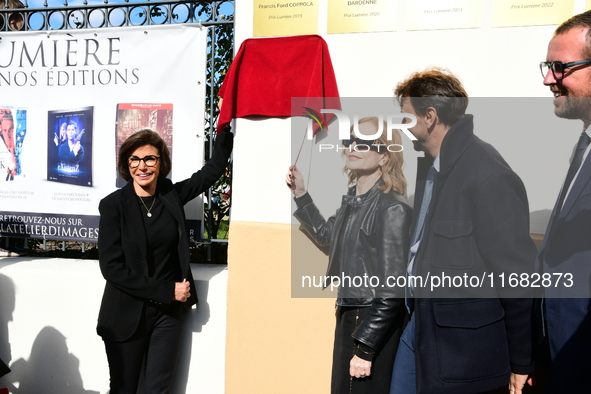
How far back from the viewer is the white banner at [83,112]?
344cm

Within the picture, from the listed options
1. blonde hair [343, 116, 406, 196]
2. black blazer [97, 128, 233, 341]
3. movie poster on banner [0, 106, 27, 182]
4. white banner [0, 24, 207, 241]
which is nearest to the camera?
blonde hair [343, 116, 406, 196]

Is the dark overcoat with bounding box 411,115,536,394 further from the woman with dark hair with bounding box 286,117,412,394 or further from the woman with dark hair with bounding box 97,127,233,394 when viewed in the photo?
the woman with dark hair with bounding box 97,127,233,394

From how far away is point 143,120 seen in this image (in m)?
3.52

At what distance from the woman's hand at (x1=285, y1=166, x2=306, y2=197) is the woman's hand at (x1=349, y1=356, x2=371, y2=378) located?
1033mm

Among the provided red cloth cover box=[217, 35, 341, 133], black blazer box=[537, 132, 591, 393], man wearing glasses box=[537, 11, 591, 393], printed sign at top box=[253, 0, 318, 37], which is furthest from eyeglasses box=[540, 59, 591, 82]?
printed sign at top box=[253, 0, 318, 37]

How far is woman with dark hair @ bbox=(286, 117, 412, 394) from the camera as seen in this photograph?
2428 mm

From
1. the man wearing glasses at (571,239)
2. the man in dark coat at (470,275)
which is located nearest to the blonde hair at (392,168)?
the man in dark coat at (470,275)

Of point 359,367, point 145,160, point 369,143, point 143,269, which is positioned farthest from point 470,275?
point 145,160

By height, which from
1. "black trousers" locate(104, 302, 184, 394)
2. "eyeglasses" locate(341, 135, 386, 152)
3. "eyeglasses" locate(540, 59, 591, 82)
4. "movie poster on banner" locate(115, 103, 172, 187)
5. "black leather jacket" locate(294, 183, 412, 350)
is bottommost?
"black trousers" locate(104, 302, 184, 394)

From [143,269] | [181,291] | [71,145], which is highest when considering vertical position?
[71,145]

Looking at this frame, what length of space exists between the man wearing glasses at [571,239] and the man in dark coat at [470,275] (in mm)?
108

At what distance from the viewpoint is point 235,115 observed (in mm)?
3178

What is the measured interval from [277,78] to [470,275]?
1624 mm

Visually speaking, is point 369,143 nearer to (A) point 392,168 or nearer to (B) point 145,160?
(A) point 392,168
